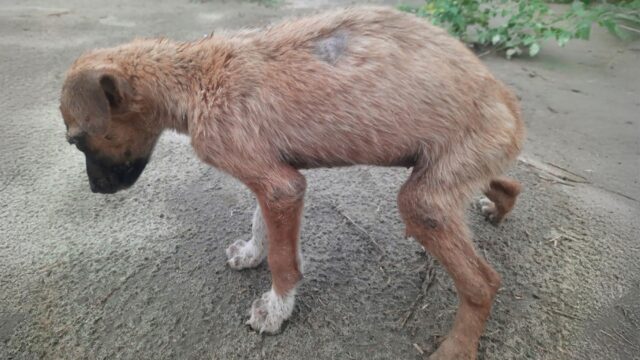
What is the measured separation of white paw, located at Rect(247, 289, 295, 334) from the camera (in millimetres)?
2545

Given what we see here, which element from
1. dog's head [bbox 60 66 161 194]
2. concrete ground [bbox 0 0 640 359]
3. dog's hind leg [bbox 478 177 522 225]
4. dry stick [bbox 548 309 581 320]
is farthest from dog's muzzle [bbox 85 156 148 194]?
dry stick [bbox 548 309 581 320]

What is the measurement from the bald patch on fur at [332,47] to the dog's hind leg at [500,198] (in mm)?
1381

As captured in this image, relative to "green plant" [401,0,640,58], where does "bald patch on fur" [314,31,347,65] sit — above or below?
above

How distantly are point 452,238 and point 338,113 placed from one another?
2.74 feet

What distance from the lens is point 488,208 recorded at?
3410 mm

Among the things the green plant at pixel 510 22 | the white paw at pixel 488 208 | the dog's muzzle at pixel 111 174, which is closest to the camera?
the dog's muzzle at pixel 111 174

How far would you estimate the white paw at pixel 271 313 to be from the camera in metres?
2.54

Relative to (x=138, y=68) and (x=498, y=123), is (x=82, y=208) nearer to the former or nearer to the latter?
(x=138, y=68)

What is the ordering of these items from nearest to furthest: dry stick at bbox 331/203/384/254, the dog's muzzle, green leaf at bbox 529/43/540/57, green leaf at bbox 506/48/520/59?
1. the dog's muzzle
2. dry stick at bbox 331/203/384/254
3. green leaf at bbox 529/43/540/57
4. green leaf at bbox 506/48/520/59

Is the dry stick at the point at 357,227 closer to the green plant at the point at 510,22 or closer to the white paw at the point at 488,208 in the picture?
the white paw at the point at 488,208

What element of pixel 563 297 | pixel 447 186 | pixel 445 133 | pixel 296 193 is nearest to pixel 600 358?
pixel 563 297

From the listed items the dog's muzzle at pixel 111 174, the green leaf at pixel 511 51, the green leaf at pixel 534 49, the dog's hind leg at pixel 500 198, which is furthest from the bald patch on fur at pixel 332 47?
the green leaf at pixel 511 51

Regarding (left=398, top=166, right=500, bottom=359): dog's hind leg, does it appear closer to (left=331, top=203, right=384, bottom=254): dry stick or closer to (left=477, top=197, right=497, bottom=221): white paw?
(left=331, top=203, right=384, bottom=254): dry stick

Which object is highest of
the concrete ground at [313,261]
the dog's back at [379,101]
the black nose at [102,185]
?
the dog's back at [379,101]
